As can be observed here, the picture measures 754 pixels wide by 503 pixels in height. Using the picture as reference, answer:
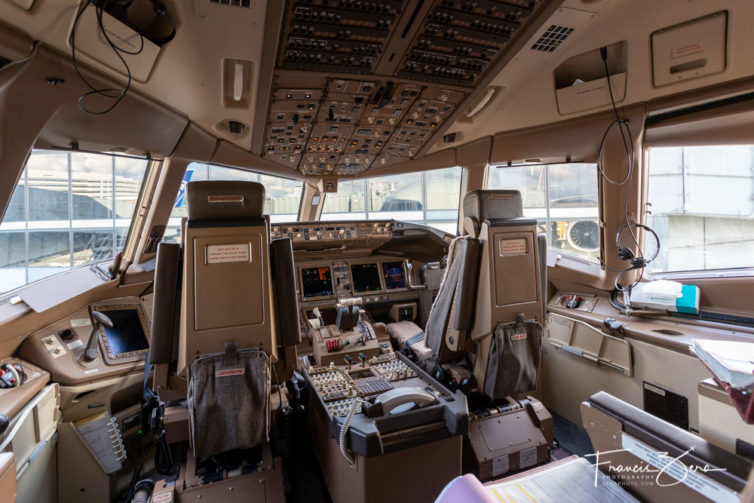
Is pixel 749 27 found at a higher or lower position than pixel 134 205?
higher

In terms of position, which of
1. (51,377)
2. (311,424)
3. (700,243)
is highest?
(700,243)

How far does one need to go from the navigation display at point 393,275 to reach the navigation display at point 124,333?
2.12 m

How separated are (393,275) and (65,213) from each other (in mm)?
2682

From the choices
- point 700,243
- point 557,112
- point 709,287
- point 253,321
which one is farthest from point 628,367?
point 253,321

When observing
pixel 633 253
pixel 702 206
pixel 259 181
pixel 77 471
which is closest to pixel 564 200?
pixel 633 253

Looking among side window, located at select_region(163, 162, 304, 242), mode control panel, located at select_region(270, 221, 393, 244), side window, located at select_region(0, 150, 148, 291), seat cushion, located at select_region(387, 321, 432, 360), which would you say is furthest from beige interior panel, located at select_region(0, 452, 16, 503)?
side window, located at select_region(163, 162, 304, 242)

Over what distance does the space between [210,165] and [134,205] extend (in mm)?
766

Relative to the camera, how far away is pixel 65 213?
2.58 m

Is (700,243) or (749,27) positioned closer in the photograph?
(749,27)

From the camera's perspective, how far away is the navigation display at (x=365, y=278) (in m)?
3.77

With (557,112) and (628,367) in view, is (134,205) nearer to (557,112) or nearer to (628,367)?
(557,112)

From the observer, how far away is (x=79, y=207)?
267 cm

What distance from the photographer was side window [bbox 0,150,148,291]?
2.21m

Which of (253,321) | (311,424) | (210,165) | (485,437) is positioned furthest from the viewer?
(210,165)
